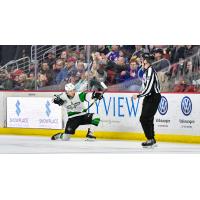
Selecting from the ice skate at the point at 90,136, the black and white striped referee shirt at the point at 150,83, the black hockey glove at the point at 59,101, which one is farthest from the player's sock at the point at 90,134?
the black and white striped referee shirt at the point at 150,83

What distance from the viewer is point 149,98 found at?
14531mm

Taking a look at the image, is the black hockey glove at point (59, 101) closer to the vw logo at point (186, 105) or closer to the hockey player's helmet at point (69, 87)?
the hockey player's helmet at point (69, 87)

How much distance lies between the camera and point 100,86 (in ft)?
54.0

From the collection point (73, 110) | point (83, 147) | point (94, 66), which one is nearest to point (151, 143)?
point (83, 147)

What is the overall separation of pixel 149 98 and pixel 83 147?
1.57 metres

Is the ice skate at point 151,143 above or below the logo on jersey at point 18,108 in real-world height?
below

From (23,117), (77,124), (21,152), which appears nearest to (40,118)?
(23,117)

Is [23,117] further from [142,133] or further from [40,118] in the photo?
[142,133]

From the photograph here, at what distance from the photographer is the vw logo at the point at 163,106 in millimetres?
15462

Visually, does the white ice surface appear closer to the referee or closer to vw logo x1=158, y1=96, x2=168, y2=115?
the referee

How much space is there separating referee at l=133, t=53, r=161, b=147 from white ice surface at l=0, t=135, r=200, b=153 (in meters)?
0.30

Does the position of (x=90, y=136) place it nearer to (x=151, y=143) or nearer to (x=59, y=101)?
(x=59, y=101)

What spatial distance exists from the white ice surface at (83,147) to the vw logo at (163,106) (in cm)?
64

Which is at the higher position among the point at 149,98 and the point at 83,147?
the point at 149,98
